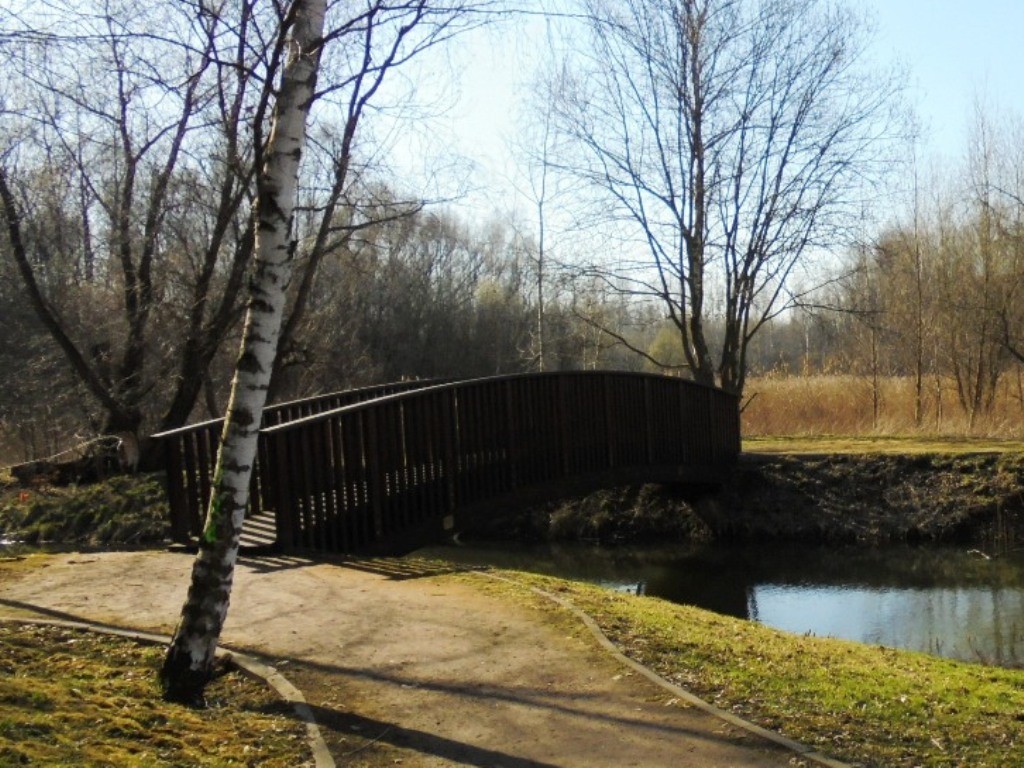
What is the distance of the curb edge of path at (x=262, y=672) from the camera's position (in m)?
4.43

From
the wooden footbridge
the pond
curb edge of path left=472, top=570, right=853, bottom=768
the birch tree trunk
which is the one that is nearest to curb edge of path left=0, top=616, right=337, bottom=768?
the birch tree trunk

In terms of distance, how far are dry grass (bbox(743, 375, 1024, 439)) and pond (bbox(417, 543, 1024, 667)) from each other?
23.9 ft

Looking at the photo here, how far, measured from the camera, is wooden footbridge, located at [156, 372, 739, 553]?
9.68 m

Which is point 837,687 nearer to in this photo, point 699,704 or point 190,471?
point 699,704

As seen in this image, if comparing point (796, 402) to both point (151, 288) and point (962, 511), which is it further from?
point (151, 288)

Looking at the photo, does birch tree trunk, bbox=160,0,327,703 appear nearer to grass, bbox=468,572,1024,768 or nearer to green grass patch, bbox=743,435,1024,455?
grass, bbox=468,572,1024,768

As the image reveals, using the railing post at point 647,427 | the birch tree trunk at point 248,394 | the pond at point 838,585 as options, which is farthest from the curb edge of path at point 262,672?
the railing post at point 647,427

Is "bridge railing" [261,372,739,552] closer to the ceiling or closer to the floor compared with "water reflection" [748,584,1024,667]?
closer to the ceiling

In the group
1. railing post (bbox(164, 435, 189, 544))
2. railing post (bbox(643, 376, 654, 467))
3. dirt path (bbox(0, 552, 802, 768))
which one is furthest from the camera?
railing post (bbox(643, 376, 654, 467))

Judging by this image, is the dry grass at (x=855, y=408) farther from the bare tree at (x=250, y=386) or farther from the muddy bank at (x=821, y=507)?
the bare tree at (x=250, y=386)

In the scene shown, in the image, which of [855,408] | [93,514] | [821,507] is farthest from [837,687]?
[855,408]

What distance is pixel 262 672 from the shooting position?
5.43 m

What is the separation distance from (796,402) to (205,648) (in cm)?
2103

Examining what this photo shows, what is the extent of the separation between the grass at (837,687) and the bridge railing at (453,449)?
270 cm
